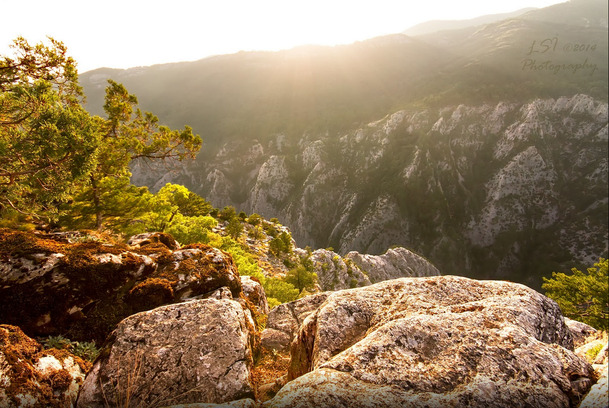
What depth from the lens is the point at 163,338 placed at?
655 centimetres

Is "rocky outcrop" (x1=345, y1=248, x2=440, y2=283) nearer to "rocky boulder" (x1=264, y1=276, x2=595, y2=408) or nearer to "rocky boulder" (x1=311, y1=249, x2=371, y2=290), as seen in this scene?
"rocky boulder" (x1=311, y1=249, x2=371, y2=290)

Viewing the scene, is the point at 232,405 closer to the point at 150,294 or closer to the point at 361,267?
the point at 150,294

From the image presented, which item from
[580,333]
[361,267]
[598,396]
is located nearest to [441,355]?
[598,396]

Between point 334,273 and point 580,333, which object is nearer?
point 580,333

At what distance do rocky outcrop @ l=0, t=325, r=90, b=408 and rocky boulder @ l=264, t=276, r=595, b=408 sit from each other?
186 inches

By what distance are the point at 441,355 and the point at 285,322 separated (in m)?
6.82

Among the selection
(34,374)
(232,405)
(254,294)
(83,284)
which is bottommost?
(254,294)

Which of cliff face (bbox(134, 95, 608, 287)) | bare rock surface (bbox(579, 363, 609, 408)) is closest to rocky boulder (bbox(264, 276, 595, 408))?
bare rock surface (bbox(579, 363, 609, 408))

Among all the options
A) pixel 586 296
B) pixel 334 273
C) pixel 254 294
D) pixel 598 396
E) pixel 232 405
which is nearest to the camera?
pixel 598 396

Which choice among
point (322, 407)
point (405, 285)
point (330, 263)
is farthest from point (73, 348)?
point (330, 263)

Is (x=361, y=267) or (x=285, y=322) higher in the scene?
(x=285, y=322)

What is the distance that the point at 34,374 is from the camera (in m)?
5.58

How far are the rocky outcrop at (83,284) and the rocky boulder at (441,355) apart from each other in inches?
207

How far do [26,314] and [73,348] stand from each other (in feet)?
5.60
